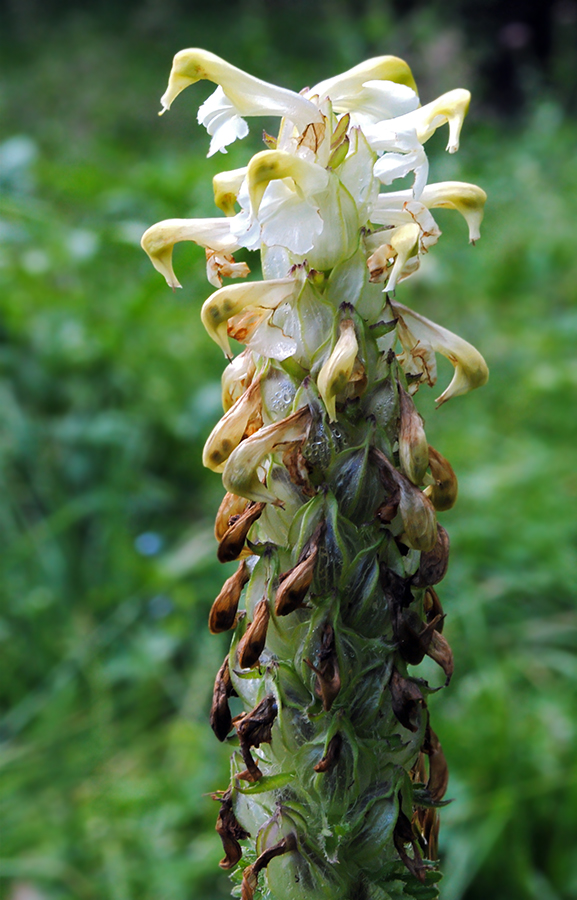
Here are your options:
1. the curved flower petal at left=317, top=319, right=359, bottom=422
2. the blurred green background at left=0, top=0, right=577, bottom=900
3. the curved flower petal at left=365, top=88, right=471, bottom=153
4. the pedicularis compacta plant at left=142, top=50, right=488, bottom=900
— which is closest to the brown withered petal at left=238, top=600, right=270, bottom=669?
the pedicularis compacta plant at left=142, top=50, right=488, bottom=900

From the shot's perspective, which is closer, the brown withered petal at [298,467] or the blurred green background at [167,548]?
the brown withered petal at [298,467]

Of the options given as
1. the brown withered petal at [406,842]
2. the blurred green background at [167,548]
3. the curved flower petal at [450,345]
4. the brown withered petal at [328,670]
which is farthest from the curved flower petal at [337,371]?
the blurred green background at [167,548]

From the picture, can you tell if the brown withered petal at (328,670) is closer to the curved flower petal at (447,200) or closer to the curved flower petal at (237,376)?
the curved flower petal at (237,376)

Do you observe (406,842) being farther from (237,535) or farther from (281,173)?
(281,173)

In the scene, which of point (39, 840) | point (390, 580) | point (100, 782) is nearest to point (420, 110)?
point (390, 580)

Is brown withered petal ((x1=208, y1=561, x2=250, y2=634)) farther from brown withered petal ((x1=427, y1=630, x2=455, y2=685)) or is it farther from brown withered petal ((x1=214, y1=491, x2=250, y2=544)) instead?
brown withered petal ((x1=427, y1=630, x2=455, y2=685))
